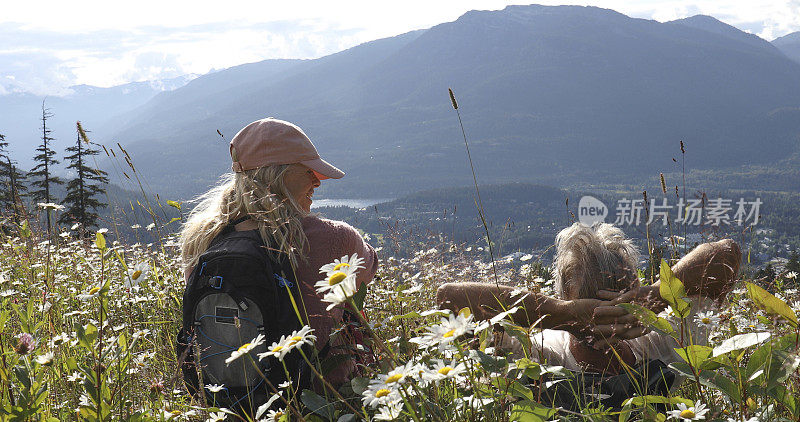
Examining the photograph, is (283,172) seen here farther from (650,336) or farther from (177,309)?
(650,336)

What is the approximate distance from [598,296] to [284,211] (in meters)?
1.45

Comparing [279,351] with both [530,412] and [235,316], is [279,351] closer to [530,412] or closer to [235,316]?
[530,412]

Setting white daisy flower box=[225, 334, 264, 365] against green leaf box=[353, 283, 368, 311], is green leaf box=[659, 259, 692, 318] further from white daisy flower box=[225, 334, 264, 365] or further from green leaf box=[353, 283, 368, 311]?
white daisy flower box=[225, 334, 264, 365]

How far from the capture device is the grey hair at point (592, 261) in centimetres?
Result: 272

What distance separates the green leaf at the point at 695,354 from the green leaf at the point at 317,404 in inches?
35.3

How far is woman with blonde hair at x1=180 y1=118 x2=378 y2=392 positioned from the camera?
253 centimetres

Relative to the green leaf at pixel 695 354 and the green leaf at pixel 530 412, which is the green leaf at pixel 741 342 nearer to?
the green leaf at pixel 695 354

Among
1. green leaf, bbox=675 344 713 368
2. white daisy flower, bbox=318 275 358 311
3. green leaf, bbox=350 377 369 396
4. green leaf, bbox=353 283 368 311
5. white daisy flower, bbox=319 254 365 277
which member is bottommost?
green leaf, bbox=350 377 369 396

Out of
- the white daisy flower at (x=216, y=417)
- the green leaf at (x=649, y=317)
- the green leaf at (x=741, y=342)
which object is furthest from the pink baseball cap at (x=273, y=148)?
the green leaf at (x=741, y=342)

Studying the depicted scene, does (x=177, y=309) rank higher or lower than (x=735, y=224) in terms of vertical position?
lower

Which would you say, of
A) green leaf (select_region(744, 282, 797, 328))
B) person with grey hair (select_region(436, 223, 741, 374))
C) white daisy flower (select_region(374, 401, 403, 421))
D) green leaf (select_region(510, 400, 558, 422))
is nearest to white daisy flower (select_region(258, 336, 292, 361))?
white daisy flower (select_region(374, 401, 403, 421))

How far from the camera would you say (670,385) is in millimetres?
1988

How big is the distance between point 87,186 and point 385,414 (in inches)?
832

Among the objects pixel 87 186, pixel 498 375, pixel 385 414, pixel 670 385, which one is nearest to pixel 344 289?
pixel 385 414
